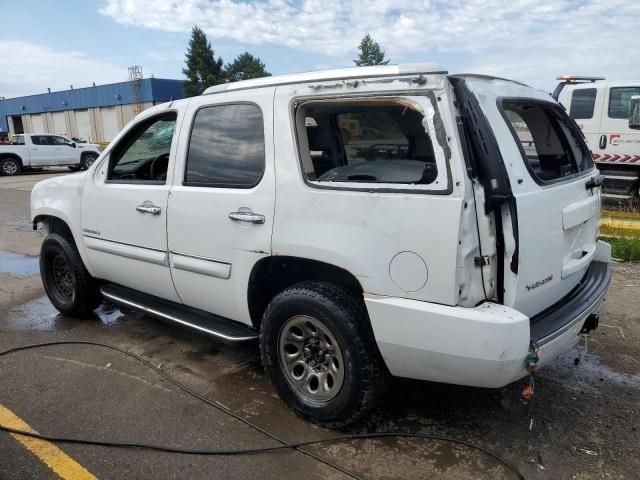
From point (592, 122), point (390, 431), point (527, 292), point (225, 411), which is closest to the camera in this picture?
point (527, 292)

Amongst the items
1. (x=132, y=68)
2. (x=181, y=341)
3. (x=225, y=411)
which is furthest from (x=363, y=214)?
(x=132, y=68)

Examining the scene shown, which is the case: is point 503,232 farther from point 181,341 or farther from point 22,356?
point 22,356

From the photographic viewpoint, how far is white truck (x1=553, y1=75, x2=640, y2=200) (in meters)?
9.25

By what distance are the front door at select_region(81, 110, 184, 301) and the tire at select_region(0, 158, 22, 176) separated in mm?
20589

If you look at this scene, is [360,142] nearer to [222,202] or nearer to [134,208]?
[222,202]

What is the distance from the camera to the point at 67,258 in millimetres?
4516

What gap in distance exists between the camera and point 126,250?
152 inches

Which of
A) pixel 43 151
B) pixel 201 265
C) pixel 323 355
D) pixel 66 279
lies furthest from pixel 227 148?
pixel 43 151

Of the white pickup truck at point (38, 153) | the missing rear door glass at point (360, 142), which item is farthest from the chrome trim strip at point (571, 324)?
the white pickup truck at point (38, 153)

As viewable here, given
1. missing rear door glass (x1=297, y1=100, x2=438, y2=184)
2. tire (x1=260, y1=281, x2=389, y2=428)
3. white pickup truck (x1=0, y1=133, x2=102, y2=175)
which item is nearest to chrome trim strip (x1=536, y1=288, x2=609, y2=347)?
tire (x1=260, y1=281, x2=389, y2=428)

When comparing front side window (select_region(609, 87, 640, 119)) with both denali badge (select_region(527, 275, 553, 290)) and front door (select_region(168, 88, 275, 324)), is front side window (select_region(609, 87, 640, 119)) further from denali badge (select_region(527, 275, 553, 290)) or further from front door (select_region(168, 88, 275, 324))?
front door (select_region(168, 88, 275, 324))

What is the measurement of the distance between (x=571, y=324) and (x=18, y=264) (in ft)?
22.6

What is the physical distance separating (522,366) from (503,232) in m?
0.61

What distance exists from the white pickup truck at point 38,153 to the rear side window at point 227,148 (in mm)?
20334
